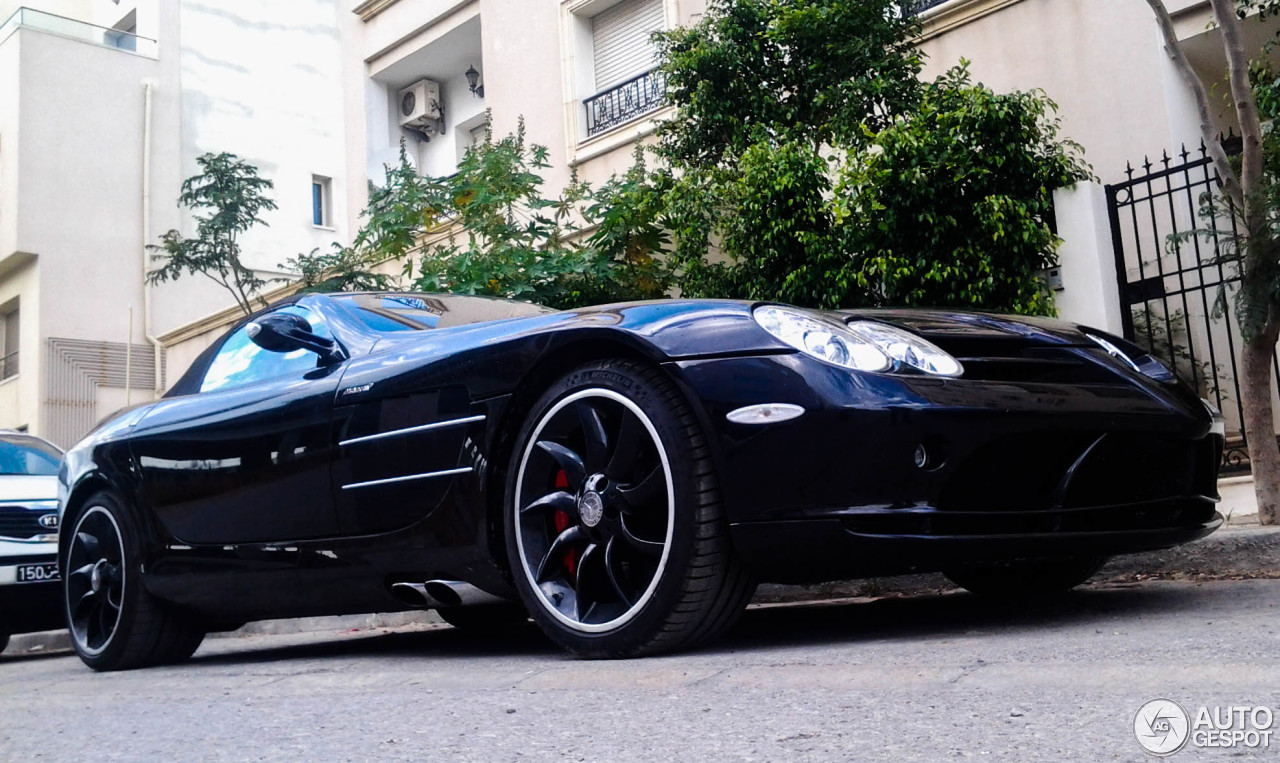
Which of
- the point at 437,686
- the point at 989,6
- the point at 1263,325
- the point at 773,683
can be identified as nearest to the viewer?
the point at 773,683

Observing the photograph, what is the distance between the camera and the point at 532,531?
340 cm

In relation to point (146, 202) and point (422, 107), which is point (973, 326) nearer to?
point (422, 107)

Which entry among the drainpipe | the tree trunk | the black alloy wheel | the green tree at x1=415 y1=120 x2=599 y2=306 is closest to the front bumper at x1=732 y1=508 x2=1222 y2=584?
the tree trunk

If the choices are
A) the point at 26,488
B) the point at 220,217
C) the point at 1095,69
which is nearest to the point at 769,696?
the point at 26,488

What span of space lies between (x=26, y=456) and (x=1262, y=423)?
6908 mm

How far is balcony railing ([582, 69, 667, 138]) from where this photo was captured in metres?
13.5

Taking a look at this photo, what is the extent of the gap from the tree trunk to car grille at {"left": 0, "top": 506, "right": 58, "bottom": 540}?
6.02m

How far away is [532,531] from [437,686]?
47 cm

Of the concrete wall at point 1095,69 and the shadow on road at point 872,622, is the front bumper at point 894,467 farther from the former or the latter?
the concrete wall at point 1095,69

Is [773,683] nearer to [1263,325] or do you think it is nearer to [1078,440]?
A: [1078,440]

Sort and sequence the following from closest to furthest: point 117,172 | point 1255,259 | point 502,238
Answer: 1. point 1255,259
2. point 502,238
3. point 117,172

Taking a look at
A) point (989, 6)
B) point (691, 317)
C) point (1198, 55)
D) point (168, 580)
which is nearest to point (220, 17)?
point (989, 6)

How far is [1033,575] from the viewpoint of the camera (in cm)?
423

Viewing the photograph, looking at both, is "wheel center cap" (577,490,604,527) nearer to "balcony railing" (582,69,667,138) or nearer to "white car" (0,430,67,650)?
"white car" (0,430,67,650)
